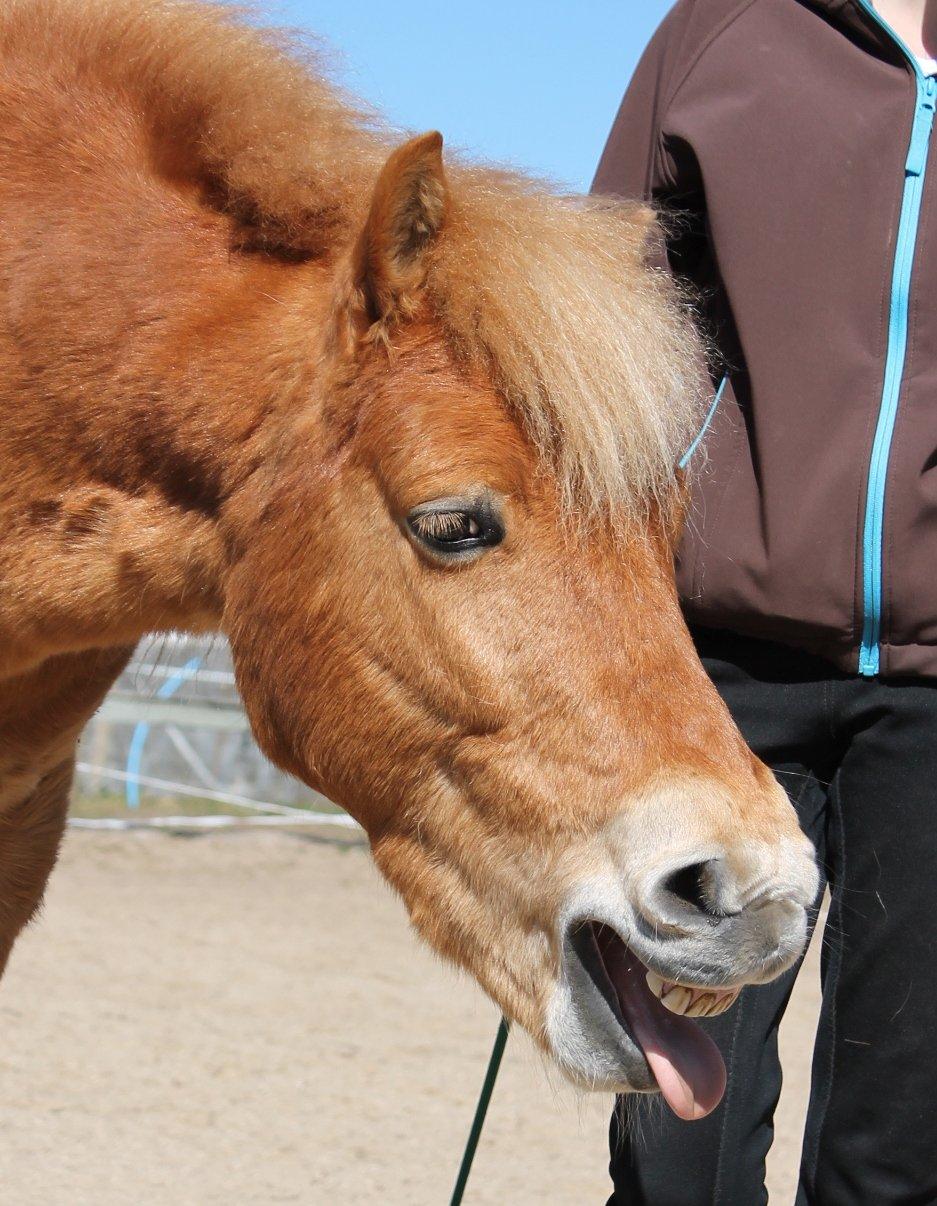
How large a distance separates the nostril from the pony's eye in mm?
508

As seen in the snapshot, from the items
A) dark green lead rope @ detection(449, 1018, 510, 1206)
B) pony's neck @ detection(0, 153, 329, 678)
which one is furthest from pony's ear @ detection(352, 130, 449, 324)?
dark green lead rope @ detection(449, 1018, 510, 1206)

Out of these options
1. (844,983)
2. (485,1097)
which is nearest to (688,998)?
(844,983)

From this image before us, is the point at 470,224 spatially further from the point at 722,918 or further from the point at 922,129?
the point at 722,918

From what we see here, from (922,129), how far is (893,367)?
38cm

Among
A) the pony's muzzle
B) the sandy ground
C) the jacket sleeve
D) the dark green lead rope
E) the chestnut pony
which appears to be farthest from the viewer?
the sandy ground

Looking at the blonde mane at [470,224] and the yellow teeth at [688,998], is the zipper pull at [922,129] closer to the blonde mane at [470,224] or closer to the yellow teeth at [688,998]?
the blonde mane at [470,224]

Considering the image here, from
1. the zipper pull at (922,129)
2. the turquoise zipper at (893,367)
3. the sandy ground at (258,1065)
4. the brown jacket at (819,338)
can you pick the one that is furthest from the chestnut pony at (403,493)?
the sandy ground at (258,1065)

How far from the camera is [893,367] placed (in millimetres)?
2139

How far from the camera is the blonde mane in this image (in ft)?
6.37

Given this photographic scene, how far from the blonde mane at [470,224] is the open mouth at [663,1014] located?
616mm

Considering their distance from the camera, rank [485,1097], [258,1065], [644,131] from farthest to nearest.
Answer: [258,1065]
[485,1097]
[644,131]

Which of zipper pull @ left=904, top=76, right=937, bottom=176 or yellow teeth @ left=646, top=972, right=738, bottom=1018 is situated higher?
zipper pull @ left=904, top=76, right=937, bottom=176

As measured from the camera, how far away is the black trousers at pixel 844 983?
2.14 metres

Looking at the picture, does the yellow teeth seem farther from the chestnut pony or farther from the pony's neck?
the pony's neck
